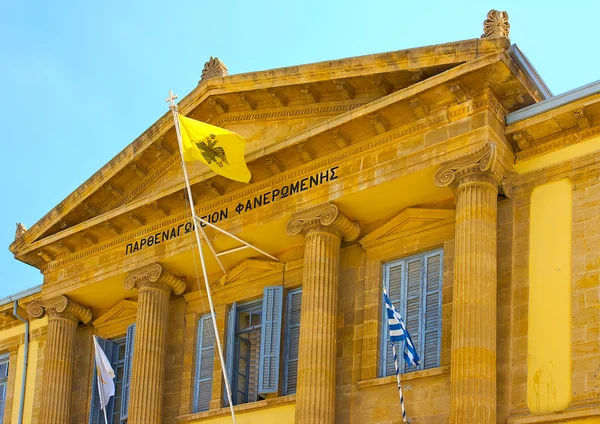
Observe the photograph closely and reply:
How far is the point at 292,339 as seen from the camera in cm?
2267

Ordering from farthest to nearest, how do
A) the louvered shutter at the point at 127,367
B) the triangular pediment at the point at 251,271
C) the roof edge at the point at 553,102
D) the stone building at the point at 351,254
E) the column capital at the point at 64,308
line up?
the column capital at the point at 64,308
the louvered shutter at the point at 127,367
the triangular pediment at the point at 251,271
the roof edge at the point at 553,102
the stone building at the point at 351,254

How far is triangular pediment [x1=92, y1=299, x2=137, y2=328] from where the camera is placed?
86.2ft

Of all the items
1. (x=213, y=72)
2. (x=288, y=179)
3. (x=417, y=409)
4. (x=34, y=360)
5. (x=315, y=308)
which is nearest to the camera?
(x=417, y=409)

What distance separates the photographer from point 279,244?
23.5m

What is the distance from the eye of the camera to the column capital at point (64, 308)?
26.7 m

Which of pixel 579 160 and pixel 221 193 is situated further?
pixel 221 193

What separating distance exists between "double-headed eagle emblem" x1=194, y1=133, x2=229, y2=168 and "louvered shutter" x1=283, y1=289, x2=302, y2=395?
2.99m

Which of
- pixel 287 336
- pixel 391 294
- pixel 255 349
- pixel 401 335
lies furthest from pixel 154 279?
pixel 401 335

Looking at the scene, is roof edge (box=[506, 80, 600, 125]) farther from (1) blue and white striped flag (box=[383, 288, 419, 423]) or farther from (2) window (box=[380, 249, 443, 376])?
(1) blue and white striped flag (box=[383, 288, 419, 423])

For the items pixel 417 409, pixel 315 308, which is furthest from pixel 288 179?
pixel 417 409

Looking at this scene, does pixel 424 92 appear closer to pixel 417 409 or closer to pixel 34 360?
pixel 417 409

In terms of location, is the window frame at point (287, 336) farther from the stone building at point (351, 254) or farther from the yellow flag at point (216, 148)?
the yellow flag at point (216, 148)

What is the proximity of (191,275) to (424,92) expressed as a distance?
7.25 metres

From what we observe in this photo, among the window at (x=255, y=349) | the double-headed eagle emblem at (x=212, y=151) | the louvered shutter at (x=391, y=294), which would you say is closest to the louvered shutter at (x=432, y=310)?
the louvered shutter at (x=391, y=294)
